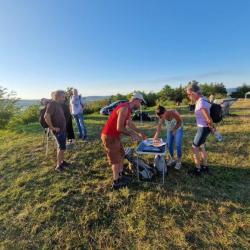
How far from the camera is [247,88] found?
28656mm

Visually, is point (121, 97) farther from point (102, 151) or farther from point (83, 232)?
point (83, 232)

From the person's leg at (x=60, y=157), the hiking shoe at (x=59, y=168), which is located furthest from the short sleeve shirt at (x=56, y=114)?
the hiking shoe at (x=59, y=168)

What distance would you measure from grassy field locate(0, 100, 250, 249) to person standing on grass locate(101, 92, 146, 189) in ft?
1.23

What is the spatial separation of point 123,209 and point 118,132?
114cm

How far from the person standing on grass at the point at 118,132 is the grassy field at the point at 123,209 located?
374 millimetres

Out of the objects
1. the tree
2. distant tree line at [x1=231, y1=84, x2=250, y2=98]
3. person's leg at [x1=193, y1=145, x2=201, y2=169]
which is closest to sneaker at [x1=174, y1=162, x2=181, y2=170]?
person's leg at [x1=193, y1=145, x2=201, y2=169]

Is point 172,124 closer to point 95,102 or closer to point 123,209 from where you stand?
point 123,209

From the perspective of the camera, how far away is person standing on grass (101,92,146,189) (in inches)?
117

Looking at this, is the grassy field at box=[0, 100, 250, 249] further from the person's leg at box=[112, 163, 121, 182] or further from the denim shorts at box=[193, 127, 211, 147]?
the denim shorts at box=[193, 127, 211, 147]

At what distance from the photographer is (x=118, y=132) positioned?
3188 mm

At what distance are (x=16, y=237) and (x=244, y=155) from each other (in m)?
4.53

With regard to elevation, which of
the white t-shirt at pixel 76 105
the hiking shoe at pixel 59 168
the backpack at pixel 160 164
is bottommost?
the hiking shoe at pixel 59 168

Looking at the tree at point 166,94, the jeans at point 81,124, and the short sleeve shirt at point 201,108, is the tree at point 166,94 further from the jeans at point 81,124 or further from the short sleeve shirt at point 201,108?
the short sleeve shirt at point 201,108

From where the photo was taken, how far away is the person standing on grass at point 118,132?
297cm
